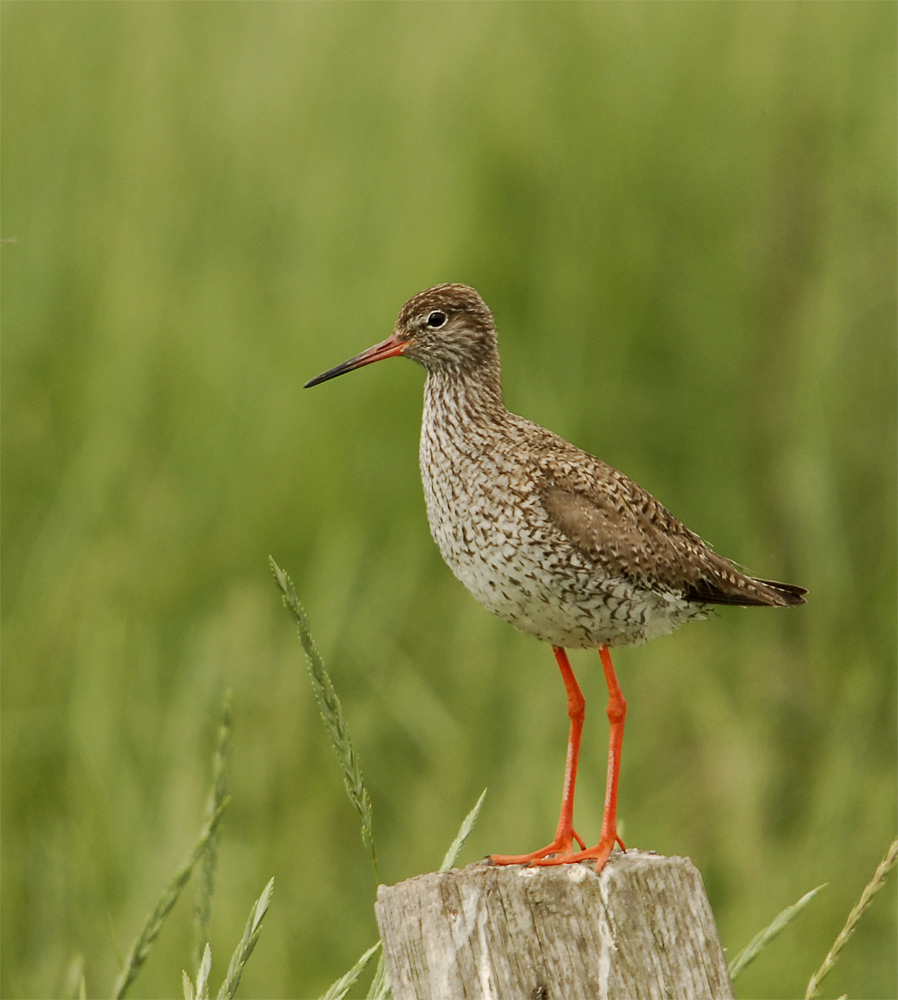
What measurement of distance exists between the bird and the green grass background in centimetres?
220

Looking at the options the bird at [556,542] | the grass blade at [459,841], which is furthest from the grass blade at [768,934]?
the bird at [556,542]

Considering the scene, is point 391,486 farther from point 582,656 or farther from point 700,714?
point 700,714

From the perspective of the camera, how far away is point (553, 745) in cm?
718

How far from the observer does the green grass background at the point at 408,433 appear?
21.8 ft

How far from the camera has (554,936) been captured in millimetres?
2697

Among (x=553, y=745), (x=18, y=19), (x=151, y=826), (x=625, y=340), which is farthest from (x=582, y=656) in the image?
(x=18, y=19)

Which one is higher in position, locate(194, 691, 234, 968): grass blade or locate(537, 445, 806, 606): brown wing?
locate(537, 445, 806, 606): brown wing

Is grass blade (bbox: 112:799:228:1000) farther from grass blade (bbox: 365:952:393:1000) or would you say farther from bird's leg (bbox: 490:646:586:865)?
bird's leg (bbox: 490:646:586:865)

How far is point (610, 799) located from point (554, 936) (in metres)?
1.25

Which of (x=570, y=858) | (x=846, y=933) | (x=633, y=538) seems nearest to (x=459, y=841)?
(x=570, y=858)

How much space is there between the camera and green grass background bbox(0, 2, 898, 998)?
6.64 meters

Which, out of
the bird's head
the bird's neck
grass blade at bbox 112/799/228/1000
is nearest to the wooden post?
grass blade at bbox 112/799/228/1000

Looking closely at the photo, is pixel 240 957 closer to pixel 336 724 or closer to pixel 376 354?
pixel 336 724

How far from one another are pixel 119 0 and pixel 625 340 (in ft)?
13.1
